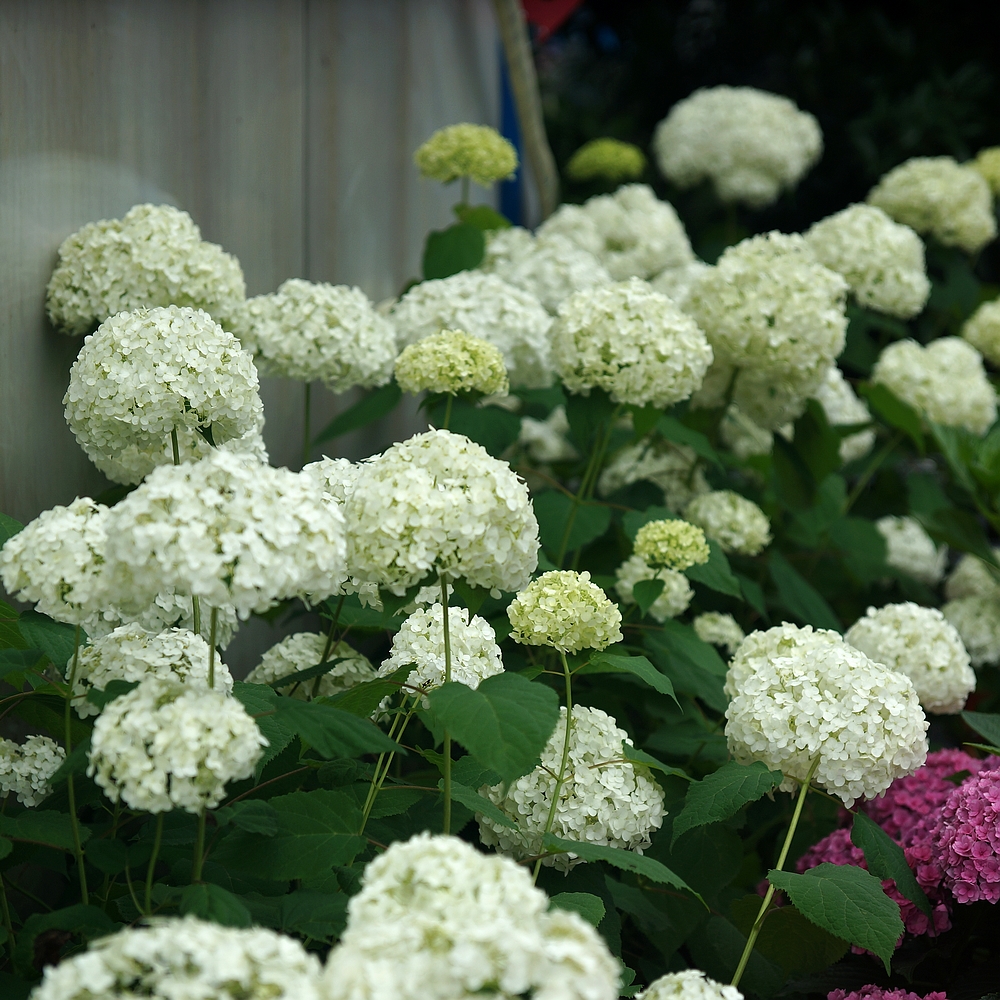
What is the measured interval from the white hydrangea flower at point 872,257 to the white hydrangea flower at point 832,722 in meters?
1.78

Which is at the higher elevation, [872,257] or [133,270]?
[872,257]

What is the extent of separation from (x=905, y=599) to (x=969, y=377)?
77cm

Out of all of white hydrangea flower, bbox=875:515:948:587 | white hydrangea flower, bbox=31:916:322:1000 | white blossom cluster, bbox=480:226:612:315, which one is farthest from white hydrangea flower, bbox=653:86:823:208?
white hydrangea flower, bbox=31:916:322:1000

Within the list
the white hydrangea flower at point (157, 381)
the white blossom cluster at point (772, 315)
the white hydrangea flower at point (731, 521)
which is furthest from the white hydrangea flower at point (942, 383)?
the white hydrangea flower at point (157, 381)

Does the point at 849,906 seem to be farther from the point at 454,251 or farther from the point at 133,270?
the point at 454,251

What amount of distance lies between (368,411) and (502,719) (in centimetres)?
141

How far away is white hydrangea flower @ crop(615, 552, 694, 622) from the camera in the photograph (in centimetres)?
232

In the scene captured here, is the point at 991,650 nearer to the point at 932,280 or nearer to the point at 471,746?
the point at 932,280

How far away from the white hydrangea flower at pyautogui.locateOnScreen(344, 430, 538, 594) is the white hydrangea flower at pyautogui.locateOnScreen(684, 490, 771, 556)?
137cm

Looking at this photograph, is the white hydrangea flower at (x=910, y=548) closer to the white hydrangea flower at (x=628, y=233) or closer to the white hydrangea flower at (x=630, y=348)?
the white hydrangea flower at (x=628, y=233)

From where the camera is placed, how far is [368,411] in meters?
2.61

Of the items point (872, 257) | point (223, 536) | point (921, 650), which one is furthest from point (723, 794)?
point (872, 257)

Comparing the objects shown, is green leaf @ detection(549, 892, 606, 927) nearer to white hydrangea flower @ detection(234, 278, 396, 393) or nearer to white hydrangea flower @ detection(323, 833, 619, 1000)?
white hydrangea flower @ detection(323, 833, 619, 1000)

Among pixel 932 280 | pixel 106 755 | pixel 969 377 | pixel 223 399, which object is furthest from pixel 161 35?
pixel 932 280
